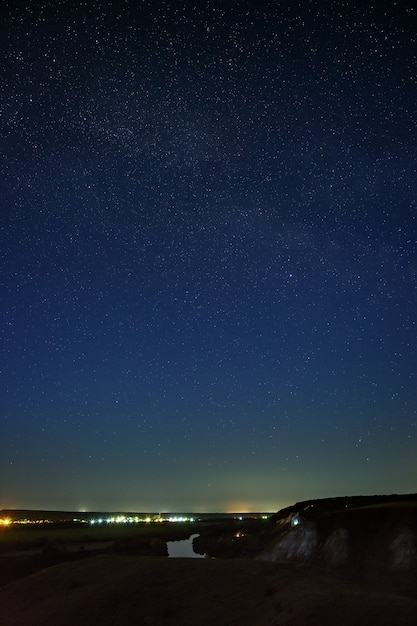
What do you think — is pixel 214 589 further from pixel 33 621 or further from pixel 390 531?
pixel 390 531

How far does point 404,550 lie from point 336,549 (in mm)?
8196

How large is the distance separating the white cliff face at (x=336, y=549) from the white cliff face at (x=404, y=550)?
5.36 metres

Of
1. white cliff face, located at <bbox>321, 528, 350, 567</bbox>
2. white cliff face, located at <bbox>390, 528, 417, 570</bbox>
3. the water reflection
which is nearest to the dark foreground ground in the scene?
white cliff face, located at <bbox>390, 528, 417, 570</bbox>

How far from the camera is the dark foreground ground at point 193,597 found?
60.2 feet

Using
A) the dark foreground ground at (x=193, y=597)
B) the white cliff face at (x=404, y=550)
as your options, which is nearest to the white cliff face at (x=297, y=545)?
the white cliff face at (x=404, y=550)

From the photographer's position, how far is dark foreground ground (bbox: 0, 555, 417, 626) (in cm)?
1836

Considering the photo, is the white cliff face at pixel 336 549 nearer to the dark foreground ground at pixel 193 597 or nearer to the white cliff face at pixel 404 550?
the white cliff face at pixel 404 550

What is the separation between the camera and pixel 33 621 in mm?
22562

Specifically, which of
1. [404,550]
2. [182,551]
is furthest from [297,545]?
[182,551]

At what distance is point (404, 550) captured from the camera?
45.5 meters

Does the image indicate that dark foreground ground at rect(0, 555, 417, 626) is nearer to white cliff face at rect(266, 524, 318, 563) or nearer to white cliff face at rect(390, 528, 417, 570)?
white cliff face at rect(390, 528, 417, 570)

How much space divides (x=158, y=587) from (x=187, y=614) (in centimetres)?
292

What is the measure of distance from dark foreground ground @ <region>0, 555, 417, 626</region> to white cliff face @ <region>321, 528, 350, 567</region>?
1106 inches

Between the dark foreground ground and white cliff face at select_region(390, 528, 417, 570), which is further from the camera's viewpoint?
white cliff face at select_region(390, 528, 417, 570)
